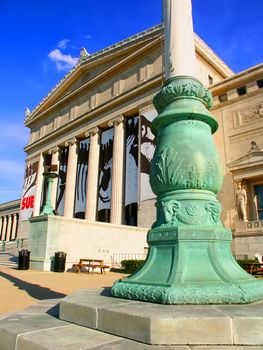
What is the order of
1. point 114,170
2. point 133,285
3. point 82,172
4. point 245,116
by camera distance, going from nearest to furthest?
point 133,285 → point 245,116 → point 114,170 → point 82,172

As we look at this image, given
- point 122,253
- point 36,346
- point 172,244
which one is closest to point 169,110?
point 172,244

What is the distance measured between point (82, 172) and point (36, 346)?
31.1 metres

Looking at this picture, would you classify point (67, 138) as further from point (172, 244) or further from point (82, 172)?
point (172, 244)

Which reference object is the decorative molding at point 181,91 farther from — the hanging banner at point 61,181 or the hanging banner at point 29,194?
the hanging banner at point 29,194

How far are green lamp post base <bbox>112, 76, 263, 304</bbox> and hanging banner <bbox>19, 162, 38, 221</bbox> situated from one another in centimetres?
3710

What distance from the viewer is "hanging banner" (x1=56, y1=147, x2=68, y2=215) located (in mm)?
34713

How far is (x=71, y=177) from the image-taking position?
33.9m

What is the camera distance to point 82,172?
108ft

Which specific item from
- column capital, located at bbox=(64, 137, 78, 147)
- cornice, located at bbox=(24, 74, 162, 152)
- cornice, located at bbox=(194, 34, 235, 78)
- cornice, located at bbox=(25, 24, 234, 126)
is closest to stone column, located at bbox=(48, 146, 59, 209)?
cornice, located at bbox=(24, 74, 162, 152)

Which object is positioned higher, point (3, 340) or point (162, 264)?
point (162, 264)

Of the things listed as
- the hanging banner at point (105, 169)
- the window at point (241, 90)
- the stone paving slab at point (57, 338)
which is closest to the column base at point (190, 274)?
the stone paving slab at point (57, 338)

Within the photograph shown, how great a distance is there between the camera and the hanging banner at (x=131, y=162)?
1045 inches

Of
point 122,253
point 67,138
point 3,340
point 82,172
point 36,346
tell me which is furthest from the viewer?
point 67,138

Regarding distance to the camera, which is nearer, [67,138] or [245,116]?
[245,116]
